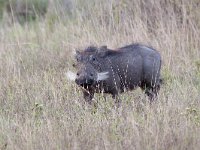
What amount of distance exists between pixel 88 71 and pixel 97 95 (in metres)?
0.72

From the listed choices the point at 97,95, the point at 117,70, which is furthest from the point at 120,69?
the point at 97,95

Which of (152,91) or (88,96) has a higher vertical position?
(88,96)

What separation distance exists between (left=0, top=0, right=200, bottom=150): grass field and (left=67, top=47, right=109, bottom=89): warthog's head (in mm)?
269

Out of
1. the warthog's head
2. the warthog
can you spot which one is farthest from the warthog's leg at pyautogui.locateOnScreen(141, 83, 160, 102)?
the warthog's head

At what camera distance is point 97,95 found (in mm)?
7402

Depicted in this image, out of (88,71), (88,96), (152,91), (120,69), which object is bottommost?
(152,91)

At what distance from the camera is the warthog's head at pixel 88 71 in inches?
262

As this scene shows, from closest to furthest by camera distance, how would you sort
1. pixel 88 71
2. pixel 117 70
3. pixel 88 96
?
pixel 88 71 < pixel 88 96 < pixel 117 70

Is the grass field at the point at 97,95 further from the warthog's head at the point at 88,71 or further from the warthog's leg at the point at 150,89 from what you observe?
the warthog's head at the point at 88,71

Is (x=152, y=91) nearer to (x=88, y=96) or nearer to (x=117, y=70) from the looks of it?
(x=117, y=70)

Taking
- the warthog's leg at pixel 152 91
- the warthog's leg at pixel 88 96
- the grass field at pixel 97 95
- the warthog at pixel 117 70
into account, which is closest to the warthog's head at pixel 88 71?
the warthog at pixel 117 70

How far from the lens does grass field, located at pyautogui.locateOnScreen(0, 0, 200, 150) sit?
568cm

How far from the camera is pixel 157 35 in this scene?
9.68 metres

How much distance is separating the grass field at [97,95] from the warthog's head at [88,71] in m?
0.27
